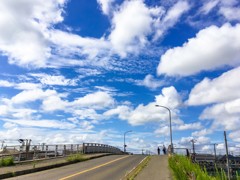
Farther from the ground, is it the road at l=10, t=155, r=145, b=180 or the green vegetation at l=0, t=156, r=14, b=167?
the green vegetation at l=0, t=156, r=14, b=167

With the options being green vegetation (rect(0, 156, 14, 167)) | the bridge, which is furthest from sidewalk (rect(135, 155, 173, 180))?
green vegetation (rect(0, 156, 14, 167))

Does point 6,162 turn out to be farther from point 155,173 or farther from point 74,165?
point 155,173

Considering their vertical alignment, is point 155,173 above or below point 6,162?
below

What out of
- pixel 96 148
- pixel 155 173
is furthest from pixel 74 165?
pixel 96 148

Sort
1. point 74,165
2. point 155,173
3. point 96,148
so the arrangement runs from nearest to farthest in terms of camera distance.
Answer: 1. point 155,173
2. point 74,165
3. point 96,148

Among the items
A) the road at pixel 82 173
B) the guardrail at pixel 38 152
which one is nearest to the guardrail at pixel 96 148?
the guardrail at pixel 38 152

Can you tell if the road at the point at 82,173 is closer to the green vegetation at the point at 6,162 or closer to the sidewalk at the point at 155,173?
the sidewalk at the point at 155,173

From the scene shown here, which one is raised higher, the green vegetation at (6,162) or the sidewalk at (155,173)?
the green vegetation at (6,162)

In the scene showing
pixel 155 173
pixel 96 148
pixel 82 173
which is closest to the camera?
pixel 82 173

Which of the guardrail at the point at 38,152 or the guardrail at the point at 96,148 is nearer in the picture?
the guardrail at the point at 38,152

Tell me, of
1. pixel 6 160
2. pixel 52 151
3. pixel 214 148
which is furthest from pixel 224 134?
pixel 52 151

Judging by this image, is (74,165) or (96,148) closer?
(74,165)

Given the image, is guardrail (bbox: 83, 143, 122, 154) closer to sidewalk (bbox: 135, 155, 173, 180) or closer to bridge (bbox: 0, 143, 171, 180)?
bridge (bbox: 0, 143, 171, 180)

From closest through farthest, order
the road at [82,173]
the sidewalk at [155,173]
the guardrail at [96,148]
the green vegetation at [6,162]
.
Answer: the sidewalk at [155,173] → the road at [82,173] → the green vegetation at [6,162] → the guardrail at [96,148]
